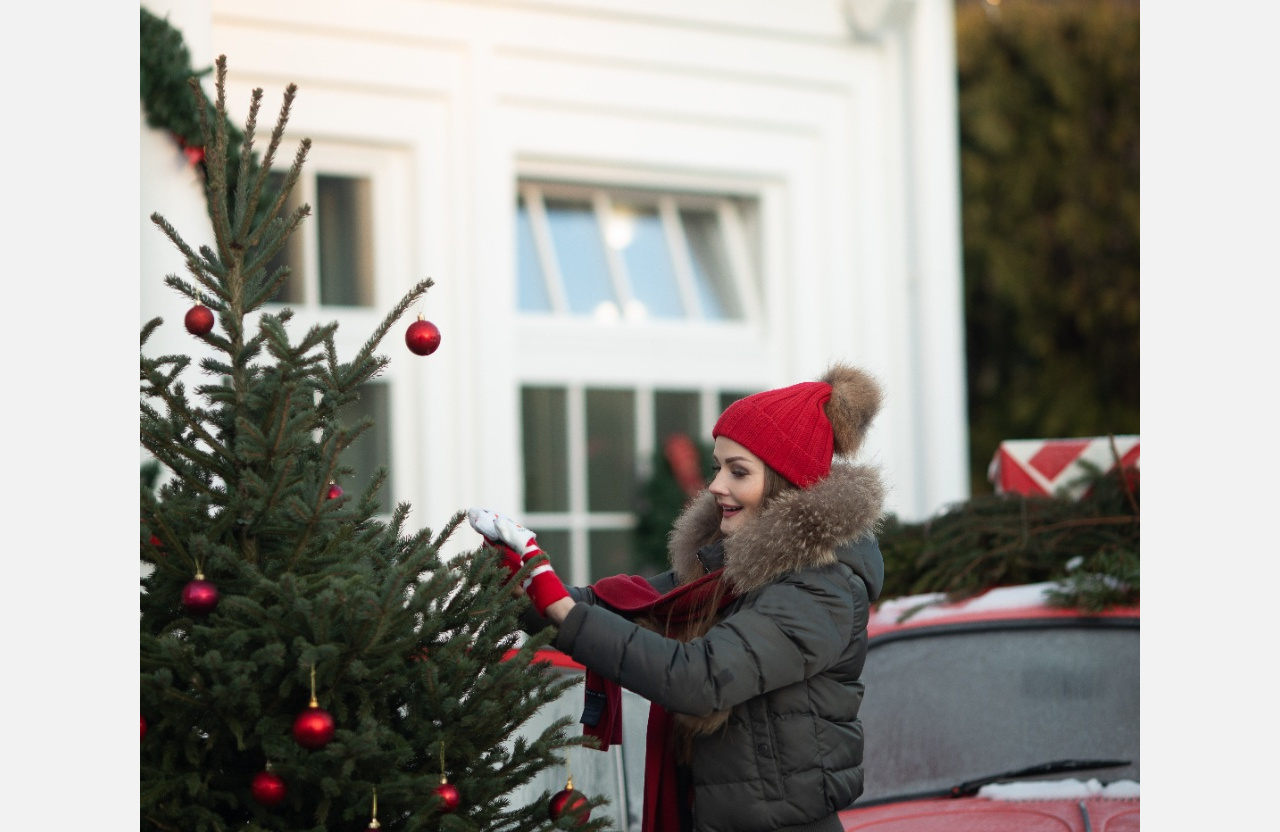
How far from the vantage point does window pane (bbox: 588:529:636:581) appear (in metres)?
8.31

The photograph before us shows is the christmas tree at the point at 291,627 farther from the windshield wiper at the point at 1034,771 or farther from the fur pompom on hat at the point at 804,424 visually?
the windshield wiper at the point at 1034,771

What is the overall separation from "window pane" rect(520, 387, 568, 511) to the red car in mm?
3940

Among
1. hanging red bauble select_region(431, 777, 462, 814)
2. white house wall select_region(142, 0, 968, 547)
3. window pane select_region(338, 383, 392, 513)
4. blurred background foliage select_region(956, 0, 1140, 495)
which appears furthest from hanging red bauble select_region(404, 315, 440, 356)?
blurred background foliage select_region(956, 0, 1140, 495)

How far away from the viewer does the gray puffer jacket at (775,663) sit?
283 cm

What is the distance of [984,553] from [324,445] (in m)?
2.77

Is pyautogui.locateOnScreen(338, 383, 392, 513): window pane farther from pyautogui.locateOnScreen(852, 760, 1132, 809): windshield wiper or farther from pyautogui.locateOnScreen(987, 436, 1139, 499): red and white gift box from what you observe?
pyautogui.locateOnScreen(852, 760, 1132, 809): windshield wiper

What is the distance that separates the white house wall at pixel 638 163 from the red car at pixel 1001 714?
8.47 feet

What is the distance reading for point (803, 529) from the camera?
2973 millimetres

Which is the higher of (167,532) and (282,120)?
(282,120)

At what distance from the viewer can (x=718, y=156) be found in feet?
27.7

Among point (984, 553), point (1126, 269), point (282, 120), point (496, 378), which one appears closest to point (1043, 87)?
point (1126, 269)

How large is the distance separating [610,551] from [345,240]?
2361 millimetres

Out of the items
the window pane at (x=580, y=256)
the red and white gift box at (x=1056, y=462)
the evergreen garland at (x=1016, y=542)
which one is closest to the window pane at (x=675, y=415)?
the window pane at (x=580, y=256)
